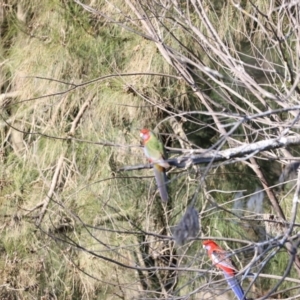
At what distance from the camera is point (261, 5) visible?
2.35m

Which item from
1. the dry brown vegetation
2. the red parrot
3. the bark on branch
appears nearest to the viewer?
the bark on branch

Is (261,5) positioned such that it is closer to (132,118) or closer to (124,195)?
(132,118)

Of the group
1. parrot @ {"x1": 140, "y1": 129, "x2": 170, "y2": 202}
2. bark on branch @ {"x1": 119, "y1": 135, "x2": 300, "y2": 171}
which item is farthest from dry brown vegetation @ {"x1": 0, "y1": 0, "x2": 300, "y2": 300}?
bark on branch @ {"x1": 119, "y1": 135, "x2": 300, "y2": 171}

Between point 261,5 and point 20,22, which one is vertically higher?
point 261,5

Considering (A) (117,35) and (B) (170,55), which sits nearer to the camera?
(B) (170,55)

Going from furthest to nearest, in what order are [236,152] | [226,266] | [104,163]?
1. [104,163]
2. [226,266]
3. [236,152]

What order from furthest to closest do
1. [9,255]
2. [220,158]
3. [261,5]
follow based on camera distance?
[9,255]
[261,5]
[220,158]

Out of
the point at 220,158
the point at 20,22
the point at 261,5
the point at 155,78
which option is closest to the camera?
the point at 220,158

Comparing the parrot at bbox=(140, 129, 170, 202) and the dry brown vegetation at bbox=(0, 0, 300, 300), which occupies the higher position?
the parrot at bbox=(140, 129, 170, 202)

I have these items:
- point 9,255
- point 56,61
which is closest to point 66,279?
point 9,255

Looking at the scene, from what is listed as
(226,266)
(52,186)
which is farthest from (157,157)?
(52,186)

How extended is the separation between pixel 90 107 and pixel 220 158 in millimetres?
1346

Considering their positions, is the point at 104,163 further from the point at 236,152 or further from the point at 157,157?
the point at 236,152

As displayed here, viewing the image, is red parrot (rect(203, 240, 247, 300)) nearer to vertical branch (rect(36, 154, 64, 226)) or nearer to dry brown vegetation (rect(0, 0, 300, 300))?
dry brown vegetation (rect(0, 0, 300, 300))
